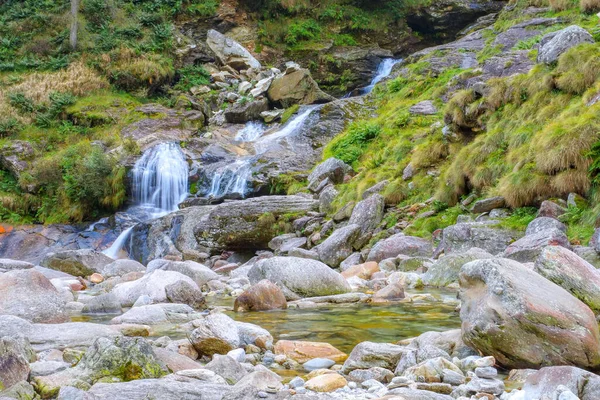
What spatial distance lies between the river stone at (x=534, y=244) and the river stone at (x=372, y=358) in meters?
3.43

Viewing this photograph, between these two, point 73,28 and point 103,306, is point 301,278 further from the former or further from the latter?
point 73,28

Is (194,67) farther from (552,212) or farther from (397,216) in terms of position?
(552,212)

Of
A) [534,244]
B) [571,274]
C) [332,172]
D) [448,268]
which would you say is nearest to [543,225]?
[534,244]

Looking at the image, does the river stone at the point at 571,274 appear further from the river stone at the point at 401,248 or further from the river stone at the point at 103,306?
the river stone at the point at 401,248

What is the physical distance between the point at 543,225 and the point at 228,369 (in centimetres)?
564

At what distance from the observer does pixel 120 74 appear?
2792cm

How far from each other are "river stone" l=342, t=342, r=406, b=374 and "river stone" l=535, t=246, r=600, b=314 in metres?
1.33

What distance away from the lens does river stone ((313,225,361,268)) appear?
1056 cm

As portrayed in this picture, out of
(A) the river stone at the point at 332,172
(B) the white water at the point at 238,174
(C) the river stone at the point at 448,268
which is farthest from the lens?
(B) the white water at the point at 238,174

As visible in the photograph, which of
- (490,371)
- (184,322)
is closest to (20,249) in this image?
(184,322)

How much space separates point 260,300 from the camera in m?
6.48

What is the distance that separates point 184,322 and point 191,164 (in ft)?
48.6

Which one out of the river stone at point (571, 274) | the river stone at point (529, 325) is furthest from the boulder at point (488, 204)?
the river stone at point (529, 325)

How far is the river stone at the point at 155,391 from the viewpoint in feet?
9.22
